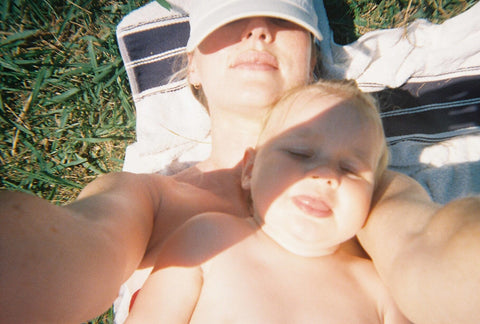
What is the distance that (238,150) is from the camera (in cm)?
183

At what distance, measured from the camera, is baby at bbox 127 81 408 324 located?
1.12 meters

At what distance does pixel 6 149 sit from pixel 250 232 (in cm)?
197

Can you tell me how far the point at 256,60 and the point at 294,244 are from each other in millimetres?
863

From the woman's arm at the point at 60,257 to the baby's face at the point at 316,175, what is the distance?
1.82 ft

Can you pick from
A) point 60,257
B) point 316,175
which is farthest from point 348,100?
point 60,257

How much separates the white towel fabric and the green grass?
0.20 meters

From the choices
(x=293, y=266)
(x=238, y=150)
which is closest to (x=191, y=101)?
(x=238, y=150)

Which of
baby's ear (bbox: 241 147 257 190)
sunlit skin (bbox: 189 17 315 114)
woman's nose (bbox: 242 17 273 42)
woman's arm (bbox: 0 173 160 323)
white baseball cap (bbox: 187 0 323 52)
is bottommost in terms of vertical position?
baby's ear (bbox: 241 147 257 190)

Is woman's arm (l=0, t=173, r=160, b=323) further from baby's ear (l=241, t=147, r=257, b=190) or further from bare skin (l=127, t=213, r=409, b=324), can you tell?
baby's ear (l=241, t=147, r=257, b=190)

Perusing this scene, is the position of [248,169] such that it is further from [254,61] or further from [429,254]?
[429,254]

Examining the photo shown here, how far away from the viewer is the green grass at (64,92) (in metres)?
2.17

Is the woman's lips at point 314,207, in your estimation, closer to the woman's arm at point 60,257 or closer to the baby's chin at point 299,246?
the baby's chin at point 299,246

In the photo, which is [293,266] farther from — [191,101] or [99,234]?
[191,101]

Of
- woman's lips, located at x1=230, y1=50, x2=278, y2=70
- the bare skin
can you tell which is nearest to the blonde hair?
woman's lips, located at x1=230, y1=50, x2=278, y2=70
